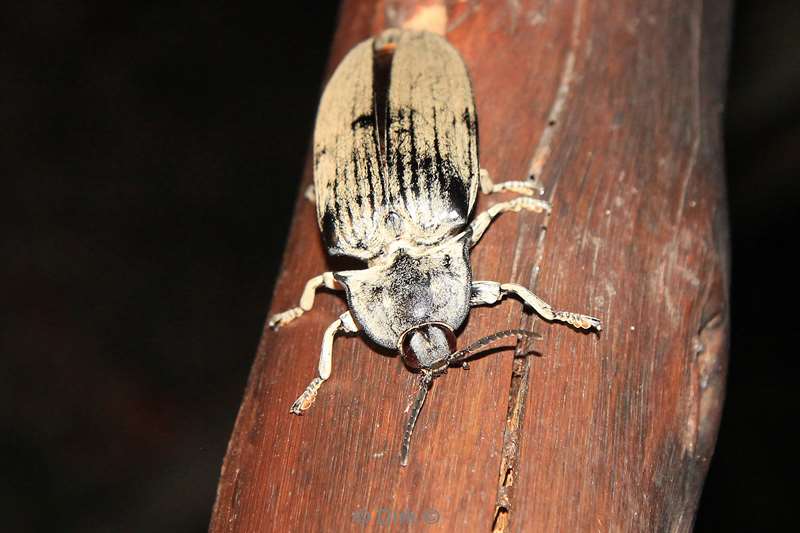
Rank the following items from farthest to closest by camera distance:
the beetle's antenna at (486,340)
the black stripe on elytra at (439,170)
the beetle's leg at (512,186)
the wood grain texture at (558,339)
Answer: the black stripe on elytra at (439,170), the beetle's leg at (512,186), the beetle's antenna at (486,340), the wood grain texture at (558,339)

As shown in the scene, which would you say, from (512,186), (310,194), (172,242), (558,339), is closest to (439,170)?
(512,186)

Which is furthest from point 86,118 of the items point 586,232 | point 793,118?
point 793,118

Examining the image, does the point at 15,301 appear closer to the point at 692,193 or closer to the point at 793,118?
the point at 692,193

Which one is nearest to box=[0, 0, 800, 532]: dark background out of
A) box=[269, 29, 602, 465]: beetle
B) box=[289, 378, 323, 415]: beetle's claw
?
box=[269, 29, 602, 465]: beetle

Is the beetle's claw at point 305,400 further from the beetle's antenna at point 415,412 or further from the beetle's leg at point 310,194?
the beetle's leg at point 310,194

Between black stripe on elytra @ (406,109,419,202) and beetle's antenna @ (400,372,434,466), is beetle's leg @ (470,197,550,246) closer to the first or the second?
black stripe on elytra @ (406,109,419,202)

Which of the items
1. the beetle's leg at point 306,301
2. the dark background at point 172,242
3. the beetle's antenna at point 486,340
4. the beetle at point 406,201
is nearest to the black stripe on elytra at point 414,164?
the beetle at point 406,201

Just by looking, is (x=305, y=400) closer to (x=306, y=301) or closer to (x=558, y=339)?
(x=306, y=301)
